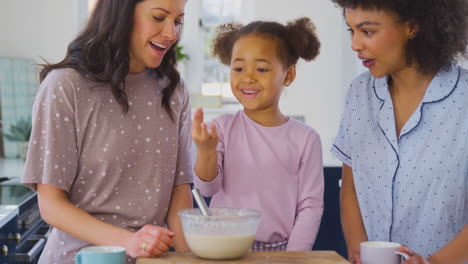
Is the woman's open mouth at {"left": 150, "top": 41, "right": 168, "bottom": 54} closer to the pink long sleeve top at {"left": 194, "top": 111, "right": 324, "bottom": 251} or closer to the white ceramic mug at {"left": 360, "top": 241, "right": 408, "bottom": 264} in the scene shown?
the pink long sleeve top at {"left": 194, "top": 111, "right": 324, "bottom": 251}

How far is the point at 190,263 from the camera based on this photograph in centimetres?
135

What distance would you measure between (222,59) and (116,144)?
26.4 inches

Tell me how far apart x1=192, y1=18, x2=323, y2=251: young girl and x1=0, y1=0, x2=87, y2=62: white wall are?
395 centimetres

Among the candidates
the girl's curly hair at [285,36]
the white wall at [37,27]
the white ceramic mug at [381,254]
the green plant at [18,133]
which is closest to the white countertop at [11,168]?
the green plant at [18,133]

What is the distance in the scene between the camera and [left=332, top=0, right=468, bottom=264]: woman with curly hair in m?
1.75

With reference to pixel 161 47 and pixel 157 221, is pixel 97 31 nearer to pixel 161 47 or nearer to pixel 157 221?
pixel 161 47

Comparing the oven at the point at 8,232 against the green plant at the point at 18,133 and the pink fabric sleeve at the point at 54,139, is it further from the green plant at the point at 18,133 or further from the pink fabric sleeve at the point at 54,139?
the green plant at the point at 18,133

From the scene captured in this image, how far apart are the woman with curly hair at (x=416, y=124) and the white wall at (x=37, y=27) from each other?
168 inches

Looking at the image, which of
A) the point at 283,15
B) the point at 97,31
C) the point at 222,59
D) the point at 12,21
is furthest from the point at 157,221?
the point at 283,15

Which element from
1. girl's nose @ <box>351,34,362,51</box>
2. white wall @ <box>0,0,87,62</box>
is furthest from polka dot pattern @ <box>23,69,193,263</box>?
white wall @ <box>0,0,87,62</box>

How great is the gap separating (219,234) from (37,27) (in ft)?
16.4

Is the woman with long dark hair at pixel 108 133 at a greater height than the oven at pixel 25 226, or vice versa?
the woman with long dark hair at pixel 108 133

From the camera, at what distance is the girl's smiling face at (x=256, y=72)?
196 cm

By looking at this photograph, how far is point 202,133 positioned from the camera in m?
1.55
